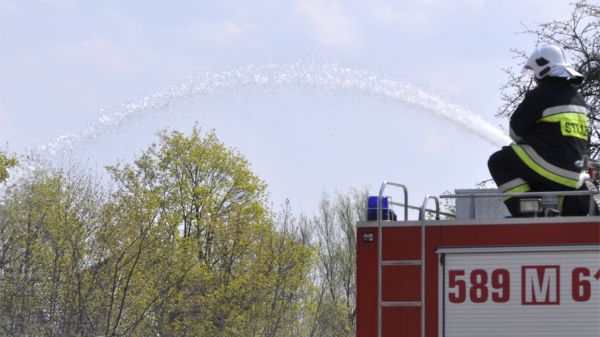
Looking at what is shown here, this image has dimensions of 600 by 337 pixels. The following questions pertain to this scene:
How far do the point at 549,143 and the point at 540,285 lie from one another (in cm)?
112

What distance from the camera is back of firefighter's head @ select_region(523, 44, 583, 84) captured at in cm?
936

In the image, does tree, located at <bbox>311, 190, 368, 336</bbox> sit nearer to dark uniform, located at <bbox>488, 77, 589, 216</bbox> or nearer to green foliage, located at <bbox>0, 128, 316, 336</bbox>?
green foliage, located at <bbox>0, 128, 316, 336</bbox>

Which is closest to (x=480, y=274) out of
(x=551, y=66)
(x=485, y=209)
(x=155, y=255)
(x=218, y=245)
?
(x=485, y=209)

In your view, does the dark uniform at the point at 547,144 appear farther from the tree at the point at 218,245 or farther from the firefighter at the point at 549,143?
the tree at the point at 218,245

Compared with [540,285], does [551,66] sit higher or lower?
higher

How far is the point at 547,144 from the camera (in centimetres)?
922

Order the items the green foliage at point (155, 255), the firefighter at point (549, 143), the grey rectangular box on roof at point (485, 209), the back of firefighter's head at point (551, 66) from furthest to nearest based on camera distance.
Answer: the green foliage at point (155, 255) → the grey rectangular box on roof at point (485, 209) → the back of firefighter's head at point (551, 66) → the firefighter at point (549, 143)

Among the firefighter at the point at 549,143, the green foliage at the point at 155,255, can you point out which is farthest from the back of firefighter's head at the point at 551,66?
the green foliage at the point at 155,255

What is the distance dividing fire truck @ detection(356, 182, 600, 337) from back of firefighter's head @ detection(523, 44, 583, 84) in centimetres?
90

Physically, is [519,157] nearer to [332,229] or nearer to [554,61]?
[554,61]

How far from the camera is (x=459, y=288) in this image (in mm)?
8875

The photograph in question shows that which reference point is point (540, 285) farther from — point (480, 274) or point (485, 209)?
→ point (485, 209)

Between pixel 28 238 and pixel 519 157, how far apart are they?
2242cm

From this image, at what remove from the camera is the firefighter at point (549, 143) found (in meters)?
9.20
